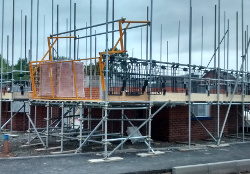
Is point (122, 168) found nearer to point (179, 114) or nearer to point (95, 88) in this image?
point (95, 88)

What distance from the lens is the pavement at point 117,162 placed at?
8.54 metres

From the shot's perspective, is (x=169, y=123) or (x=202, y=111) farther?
(x=202, y=111)

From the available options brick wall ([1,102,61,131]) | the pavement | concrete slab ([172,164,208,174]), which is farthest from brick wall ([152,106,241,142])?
brick wall ([1,102,61,131])

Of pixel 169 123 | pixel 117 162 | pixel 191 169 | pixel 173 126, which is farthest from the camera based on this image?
pixel 173 126

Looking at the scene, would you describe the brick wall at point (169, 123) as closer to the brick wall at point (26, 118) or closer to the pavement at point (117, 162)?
the pavement at point (117, 162)

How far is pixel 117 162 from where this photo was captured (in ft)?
31.6

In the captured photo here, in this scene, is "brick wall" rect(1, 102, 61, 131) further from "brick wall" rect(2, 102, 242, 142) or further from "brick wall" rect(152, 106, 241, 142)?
"brick wall" rect(152, 106, 241, 142)

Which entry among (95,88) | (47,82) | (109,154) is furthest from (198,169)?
(47,82)

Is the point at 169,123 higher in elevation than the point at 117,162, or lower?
higher

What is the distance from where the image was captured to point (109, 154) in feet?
32.8

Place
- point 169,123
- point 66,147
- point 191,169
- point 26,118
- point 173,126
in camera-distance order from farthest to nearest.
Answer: point 26,118
point 173,126
point 169,123
point 66,147
point 191,169

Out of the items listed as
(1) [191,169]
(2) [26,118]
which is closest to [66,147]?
(1) [191,169]

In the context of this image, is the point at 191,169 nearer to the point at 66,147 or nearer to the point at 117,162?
the point at 117,162

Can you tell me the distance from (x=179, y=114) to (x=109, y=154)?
496cm
